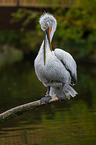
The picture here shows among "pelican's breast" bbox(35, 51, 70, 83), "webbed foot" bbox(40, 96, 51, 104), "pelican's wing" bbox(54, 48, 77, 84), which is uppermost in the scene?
"pelican's wing" bbox(54, 48, 77, 84)

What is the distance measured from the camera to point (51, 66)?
6.56m

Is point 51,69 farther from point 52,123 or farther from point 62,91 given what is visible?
point 52,123

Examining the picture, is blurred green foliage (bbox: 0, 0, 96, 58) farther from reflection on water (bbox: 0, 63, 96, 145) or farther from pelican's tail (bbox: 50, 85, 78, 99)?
pelican's tail (bbox: 50, 85, 78, 99)

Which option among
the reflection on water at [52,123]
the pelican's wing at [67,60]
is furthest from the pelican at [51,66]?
the reflection on water at [52,123]

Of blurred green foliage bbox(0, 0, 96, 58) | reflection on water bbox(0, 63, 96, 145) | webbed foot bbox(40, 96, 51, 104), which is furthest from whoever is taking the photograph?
blurred green foliage bbox(0, 0, 96, 58)

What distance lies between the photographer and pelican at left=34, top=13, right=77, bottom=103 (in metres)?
6.55

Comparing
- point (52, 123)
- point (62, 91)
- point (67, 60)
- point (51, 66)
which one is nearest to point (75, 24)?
point (52, 123)

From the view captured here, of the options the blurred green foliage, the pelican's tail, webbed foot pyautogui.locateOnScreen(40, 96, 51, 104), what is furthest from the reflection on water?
the blurred green foliage

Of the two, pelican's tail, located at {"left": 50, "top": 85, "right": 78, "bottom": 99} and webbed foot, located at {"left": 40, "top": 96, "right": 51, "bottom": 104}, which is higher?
pelican's tail, located at {"left": 50, "top": 85, "right": 78, "bottom": 99}

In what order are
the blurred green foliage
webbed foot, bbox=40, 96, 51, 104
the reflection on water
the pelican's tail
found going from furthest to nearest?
the blurred green foliage < the reflection on water < the pelican's tail < webbed foot, bbox=40, 96, 51, 104

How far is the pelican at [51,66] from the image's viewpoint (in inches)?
258

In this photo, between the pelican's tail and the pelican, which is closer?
the pelican

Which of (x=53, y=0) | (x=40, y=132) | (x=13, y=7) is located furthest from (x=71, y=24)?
(x=40, y=132)

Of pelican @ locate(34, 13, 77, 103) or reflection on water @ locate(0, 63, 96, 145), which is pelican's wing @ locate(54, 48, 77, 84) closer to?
pelican @ locate(34, 13, 77, 103)
